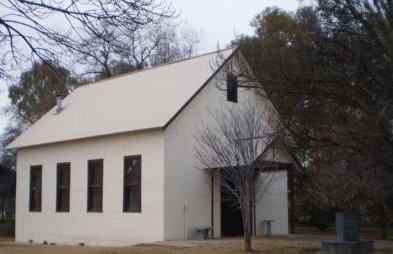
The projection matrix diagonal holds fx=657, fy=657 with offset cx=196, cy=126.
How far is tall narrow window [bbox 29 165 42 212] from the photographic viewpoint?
108 feet

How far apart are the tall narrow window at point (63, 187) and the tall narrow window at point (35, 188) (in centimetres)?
191

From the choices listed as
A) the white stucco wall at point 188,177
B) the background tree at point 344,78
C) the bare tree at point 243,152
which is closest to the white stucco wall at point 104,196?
the white stucco wall at point 188,177

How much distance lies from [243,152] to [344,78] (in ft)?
26.0

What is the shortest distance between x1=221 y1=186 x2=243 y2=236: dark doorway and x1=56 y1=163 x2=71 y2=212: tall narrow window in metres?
7.69

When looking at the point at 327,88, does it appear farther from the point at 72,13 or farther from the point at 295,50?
the point at 72,13

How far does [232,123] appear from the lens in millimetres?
23719

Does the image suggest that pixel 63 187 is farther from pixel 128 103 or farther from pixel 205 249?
pixel 205 249

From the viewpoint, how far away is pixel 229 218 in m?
28.1

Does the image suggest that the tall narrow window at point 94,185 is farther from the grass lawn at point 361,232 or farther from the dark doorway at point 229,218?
the grass lawn at point 361,232

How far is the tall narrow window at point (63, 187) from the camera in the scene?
30891 millimetres

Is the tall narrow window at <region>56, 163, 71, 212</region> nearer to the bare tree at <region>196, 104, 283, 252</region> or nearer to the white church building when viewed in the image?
the white church building

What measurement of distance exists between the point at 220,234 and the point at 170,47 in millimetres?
30794

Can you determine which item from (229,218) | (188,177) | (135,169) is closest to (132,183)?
(135,169)

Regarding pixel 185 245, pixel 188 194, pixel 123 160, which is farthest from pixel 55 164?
pixel 185 245
